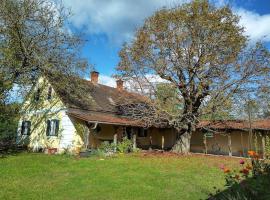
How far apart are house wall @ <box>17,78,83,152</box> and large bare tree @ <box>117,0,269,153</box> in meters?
7.07

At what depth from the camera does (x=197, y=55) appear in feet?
69.4

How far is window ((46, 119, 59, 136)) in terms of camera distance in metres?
24.3

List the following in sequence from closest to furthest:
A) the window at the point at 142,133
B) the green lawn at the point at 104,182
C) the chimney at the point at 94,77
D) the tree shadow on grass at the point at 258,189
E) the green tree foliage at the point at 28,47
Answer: the tree shadow on grass at the point at 258,189, the green lawn at the point at 104,182, the green tree foliage at the point at 28,47, the chimney at the point at 94,77, the window at the point at 142,133

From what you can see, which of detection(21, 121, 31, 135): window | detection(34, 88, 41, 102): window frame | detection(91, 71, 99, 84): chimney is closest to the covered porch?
detection(34, 88, 41, 102): window frame

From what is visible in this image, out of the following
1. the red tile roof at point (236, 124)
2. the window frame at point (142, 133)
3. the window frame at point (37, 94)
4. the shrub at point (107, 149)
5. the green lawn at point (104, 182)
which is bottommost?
the green lawn at point (104, 182)

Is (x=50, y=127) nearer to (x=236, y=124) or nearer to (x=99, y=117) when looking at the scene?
(x=99, y=117)

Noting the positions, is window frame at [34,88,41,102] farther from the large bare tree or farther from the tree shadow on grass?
the tree shadow on grass

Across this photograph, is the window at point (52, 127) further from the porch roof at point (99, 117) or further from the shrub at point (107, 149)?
the shrub at point (107, 149)

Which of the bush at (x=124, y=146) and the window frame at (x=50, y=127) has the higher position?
the window frame at (x=50, y=127)

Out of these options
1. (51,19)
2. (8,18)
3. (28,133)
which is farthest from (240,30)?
(28,133)

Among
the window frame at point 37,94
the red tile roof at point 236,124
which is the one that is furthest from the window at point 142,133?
the window frame at point 37,94

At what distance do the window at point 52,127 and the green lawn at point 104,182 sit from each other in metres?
9.18

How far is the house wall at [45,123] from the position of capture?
2334 centimetres

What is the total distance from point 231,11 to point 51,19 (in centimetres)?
1305
